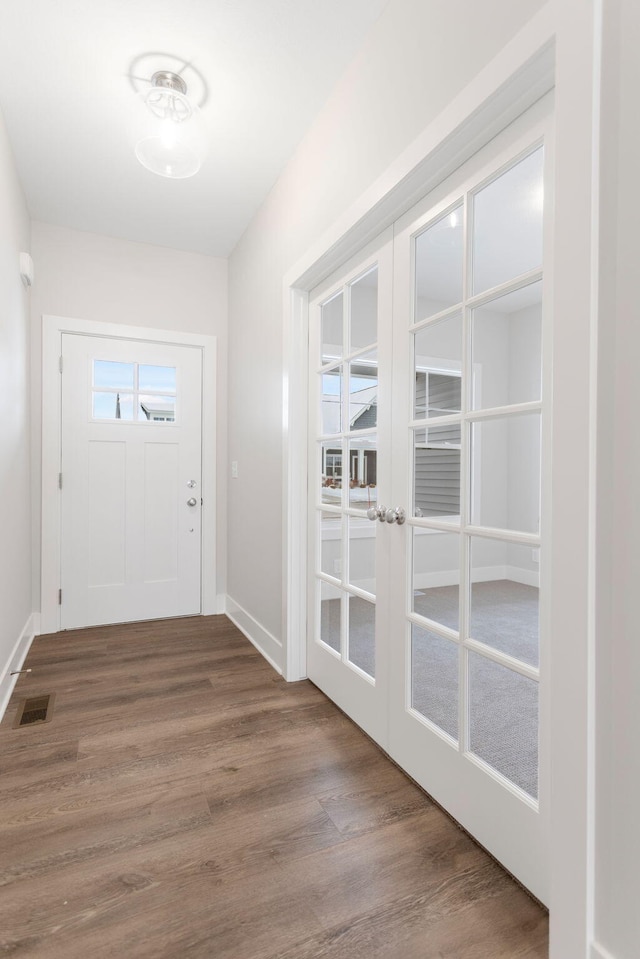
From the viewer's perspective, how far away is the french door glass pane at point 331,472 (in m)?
2.22

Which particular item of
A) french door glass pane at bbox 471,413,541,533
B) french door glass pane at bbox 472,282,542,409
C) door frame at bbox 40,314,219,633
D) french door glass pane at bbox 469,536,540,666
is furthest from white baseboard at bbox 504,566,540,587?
door frame at bbox 40,314,219,633

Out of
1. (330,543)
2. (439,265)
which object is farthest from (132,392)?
(439,265)

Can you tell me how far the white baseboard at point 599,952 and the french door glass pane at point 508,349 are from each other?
3.78ft

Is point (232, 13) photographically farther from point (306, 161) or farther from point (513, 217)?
point (513, 217)

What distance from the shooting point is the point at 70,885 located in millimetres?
1275

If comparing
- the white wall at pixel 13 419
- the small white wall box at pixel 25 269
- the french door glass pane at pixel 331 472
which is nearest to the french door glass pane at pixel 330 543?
the french door glass pane at pixel 331 472

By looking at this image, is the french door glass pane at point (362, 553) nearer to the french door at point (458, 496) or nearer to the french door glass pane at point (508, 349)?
the french door at point (458, 496)

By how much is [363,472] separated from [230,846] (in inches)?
52.0

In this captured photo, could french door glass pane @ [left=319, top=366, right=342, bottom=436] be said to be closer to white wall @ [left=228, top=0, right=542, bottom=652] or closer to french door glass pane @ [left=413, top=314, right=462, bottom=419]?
white wall @ [left=228, top=0, right=542, bottom=652]

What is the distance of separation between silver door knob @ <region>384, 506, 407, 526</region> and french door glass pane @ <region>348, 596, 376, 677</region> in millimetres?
393

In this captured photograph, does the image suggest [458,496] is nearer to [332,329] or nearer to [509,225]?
[509,225]

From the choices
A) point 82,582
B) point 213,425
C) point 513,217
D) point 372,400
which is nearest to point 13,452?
point 82,582

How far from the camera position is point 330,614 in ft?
7.59

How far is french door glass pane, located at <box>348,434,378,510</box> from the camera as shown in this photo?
196 cm
